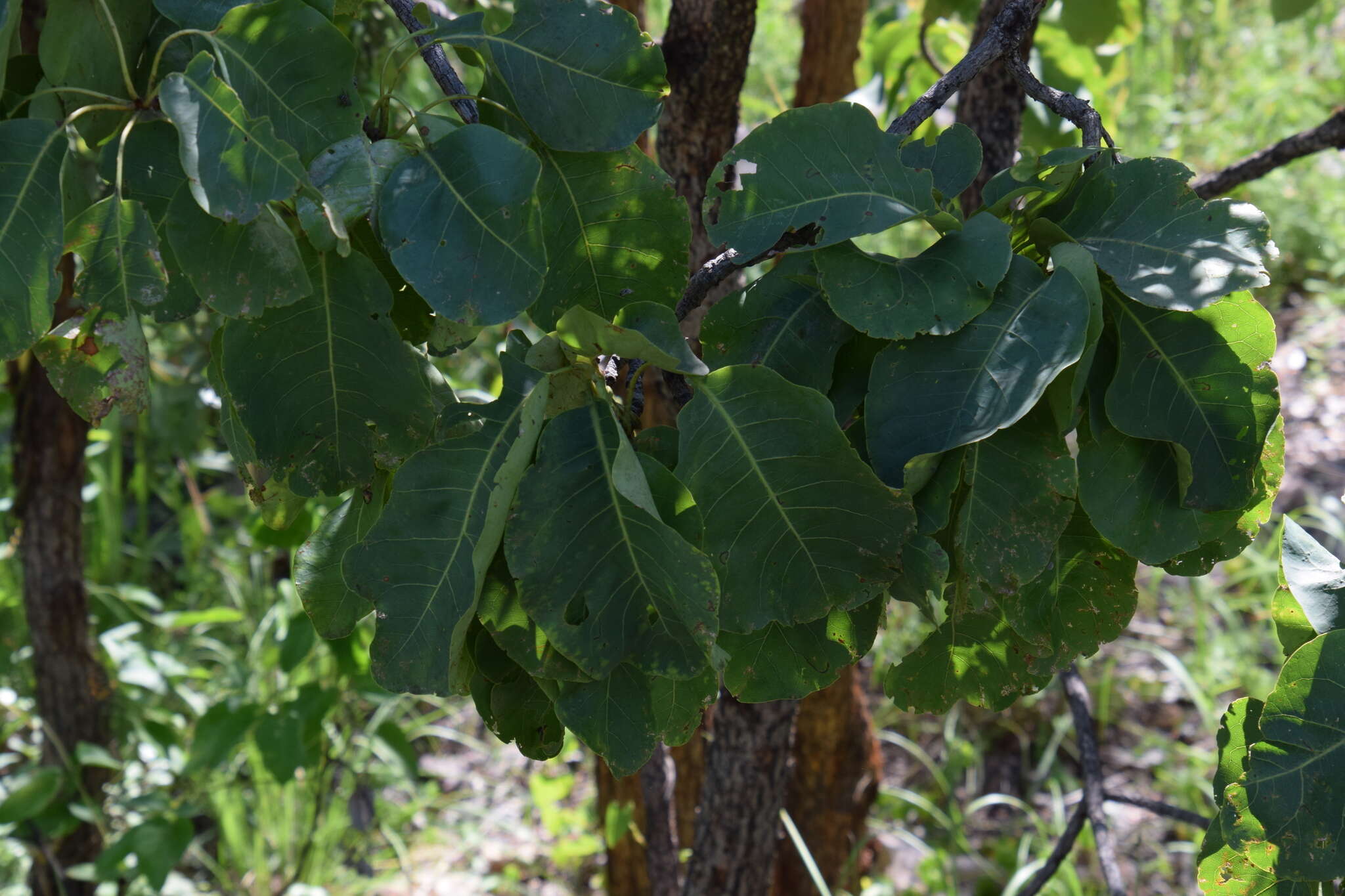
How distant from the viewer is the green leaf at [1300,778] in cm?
65

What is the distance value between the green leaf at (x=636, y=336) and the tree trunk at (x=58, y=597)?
174 centimetres

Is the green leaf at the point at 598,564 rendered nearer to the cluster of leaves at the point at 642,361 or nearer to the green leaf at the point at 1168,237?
the cluster of leaves at the point at 642,361

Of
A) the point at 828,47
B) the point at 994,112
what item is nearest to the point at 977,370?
the point at 994,112

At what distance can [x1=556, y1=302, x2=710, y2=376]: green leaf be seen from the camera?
1.87 feet

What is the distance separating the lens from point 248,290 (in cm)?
62

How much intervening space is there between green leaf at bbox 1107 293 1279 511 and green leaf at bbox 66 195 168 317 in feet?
2.03

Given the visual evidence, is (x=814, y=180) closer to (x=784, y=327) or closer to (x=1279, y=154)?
(x=784, y=327)

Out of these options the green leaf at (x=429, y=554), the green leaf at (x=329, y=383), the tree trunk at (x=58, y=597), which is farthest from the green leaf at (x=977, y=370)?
the tree trunk at (x=58, y=597)

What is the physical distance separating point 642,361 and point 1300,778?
1.68 feet

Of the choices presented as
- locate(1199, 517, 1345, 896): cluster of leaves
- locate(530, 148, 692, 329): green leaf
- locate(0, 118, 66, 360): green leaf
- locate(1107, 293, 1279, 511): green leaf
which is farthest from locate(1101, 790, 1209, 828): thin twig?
locate(0, 118, 66, 360): green leaf

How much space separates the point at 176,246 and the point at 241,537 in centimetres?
291

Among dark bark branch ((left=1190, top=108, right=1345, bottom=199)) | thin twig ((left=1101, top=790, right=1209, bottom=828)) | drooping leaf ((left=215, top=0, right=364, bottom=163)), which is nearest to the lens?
drooping leaf ((left=215, top=0, right=364, bottom=163))

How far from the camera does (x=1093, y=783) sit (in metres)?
1.37

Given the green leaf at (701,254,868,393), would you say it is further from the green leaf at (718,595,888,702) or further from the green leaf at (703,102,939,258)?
the green leaf at (718,595,888,702)
